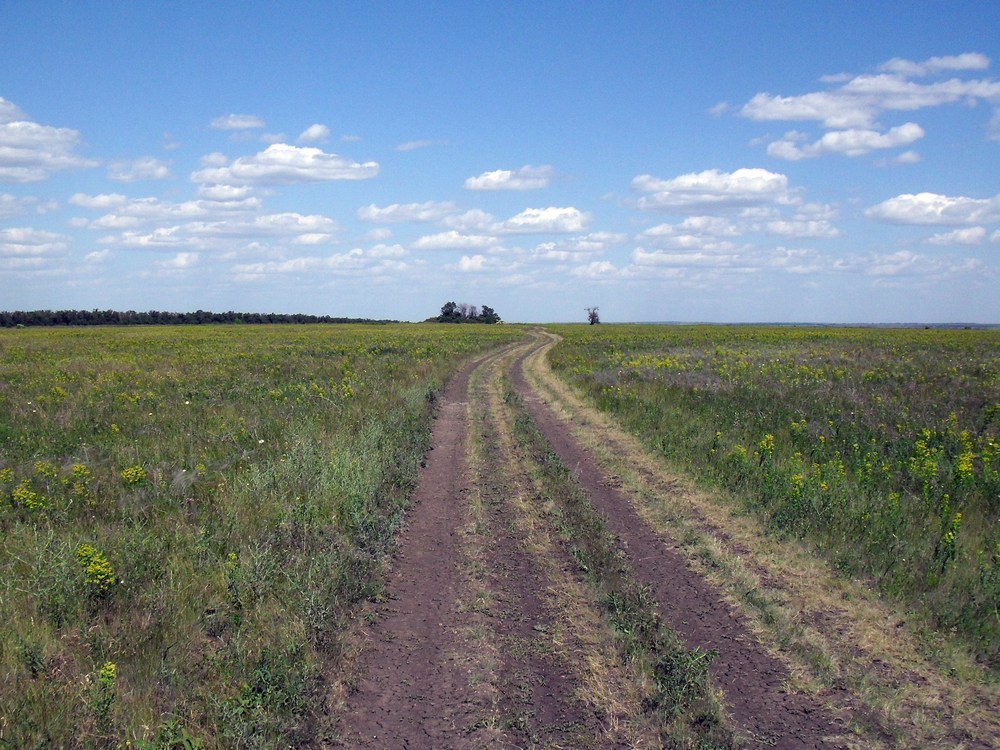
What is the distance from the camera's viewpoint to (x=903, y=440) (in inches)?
467

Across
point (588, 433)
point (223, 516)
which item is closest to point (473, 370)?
point (588, 433)

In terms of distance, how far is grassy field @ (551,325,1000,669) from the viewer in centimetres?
667

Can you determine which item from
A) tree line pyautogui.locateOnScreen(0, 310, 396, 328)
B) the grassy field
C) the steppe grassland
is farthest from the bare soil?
tree line pyautogui.locateOnScreen(0, 310, 396, 328)

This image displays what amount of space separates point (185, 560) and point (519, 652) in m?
3.48

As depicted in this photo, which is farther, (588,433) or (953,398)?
(953,398)

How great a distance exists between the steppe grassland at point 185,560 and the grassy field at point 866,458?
Answer: 508 centimetres

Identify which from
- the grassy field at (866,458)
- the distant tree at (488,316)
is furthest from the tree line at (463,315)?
the grassy field at (866,458)

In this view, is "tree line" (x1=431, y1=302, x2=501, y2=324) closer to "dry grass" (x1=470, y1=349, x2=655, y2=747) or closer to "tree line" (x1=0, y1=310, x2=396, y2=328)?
"tree line" (x1=0, y1=310, x2=396, y2=328)

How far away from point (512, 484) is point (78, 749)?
6.79m

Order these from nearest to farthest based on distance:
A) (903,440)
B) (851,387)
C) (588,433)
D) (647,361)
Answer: (903,440)
(588,433)
(851,387)
(647,361)

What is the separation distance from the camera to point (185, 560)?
649 centimetres

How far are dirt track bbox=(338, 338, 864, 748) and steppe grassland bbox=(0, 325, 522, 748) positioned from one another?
0.47 meters

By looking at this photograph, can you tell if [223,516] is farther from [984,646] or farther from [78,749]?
[984,646]

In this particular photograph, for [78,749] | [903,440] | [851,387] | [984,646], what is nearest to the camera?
[78,749]
